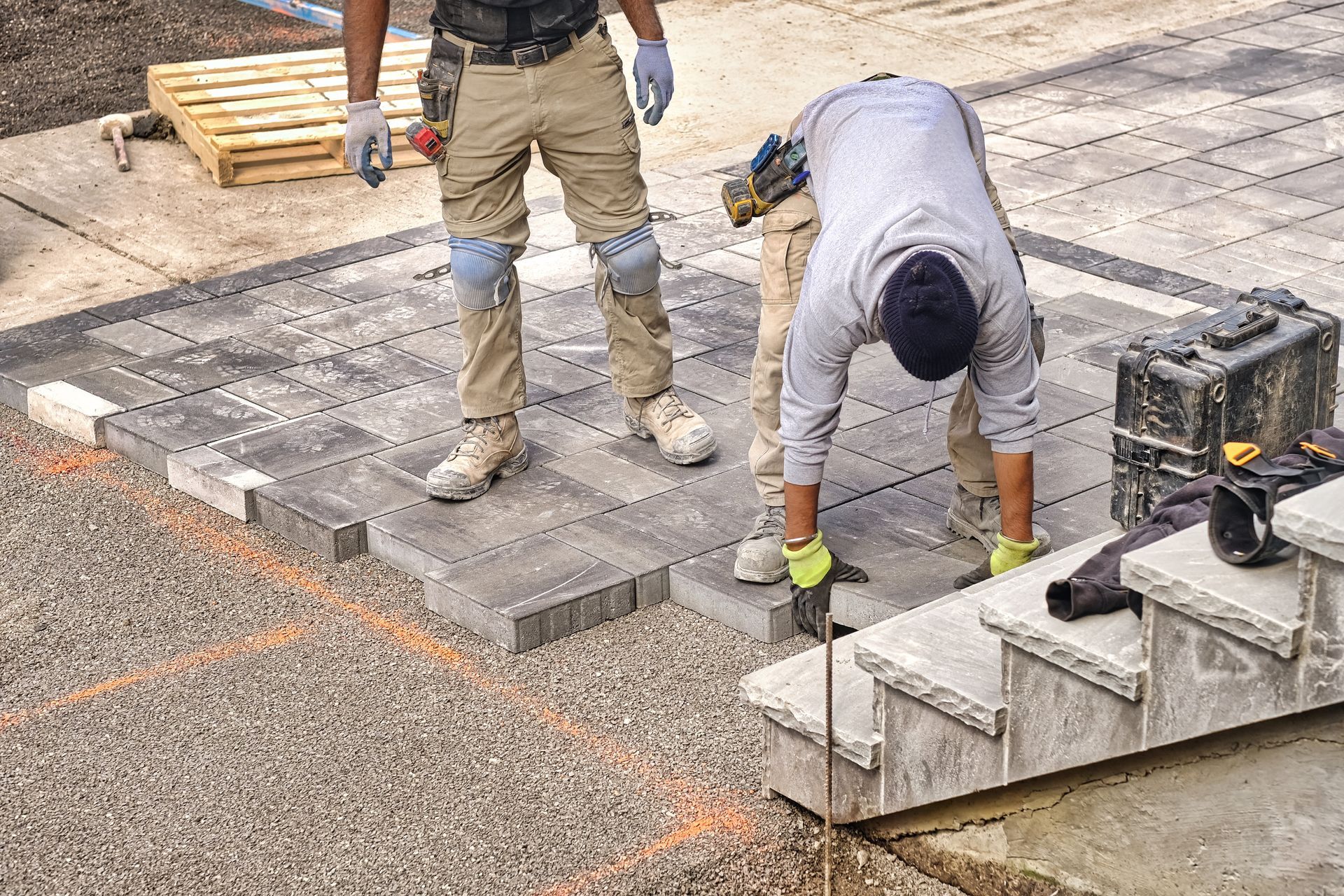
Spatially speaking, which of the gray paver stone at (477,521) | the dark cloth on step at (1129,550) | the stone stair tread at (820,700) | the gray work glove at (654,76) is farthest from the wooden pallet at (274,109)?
the dark cloth on step at (1129,550)

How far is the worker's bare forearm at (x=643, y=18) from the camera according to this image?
534 centimetres

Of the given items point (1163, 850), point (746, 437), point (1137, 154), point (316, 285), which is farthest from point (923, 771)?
point (1137, 154)

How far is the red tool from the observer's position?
5117mm

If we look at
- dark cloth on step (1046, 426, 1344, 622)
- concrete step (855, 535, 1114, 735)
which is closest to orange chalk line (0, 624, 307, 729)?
concrete step (855, 535, 1114, 735)

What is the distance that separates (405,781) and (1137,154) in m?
6.07

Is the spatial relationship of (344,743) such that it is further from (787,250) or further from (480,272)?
(787,250)

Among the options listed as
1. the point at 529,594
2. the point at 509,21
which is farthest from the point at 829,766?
the point at 509,21

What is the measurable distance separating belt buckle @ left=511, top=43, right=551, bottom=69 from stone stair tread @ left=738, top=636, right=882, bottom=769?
2.14 metres

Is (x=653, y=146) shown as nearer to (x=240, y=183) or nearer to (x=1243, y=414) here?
(x=240, y=183)

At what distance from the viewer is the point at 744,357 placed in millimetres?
6305

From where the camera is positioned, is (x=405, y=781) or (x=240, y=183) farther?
(x=240, y=183)

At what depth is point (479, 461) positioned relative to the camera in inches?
207

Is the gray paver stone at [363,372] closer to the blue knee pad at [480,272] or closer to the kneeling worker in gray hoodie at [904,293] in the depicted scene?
the blue knee pad at [480,272]

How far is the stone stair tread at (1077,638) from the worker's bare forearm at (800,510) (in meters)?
0.82
